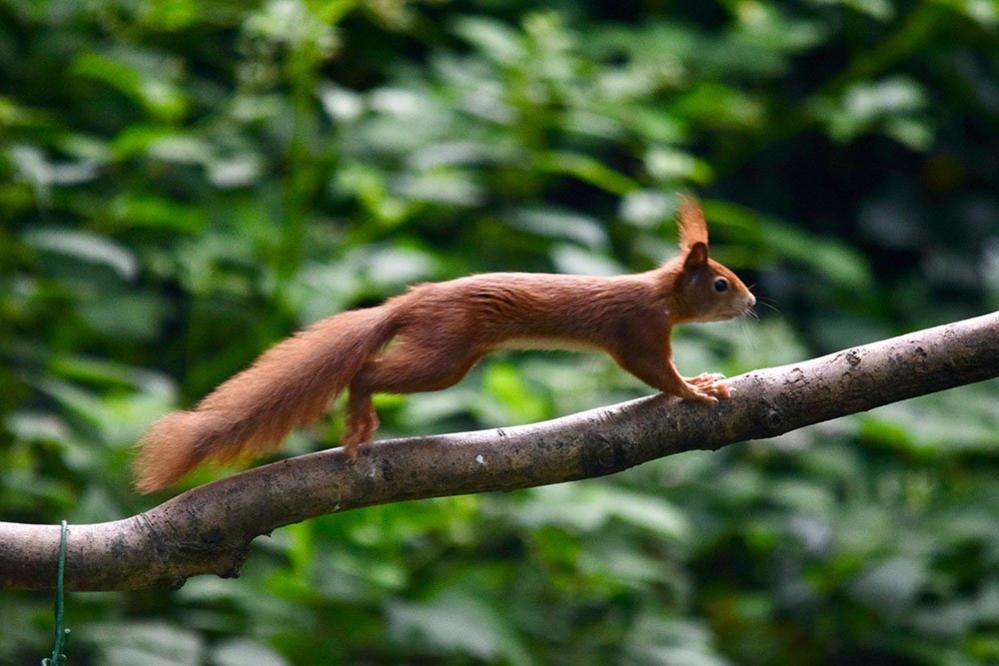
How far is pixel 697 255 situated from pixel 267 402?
0.69 m

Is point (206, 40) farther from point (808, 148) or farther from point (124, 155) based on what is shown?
point (808, 148)

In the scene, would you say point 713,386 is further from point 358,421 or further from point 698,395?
point 358,421

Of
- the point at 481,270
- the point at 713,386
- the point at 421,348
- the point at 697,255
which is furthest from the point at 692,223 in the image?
the point at 481,270

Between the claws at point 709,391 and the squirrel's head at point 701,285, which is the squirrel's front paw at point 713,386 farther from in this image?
the squirrel's head at point 701,285

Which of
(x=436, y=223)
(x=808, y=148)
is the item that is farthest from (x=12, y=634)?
(x=808, y=148)

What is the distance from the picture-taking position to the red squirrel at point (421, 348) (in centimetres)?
165

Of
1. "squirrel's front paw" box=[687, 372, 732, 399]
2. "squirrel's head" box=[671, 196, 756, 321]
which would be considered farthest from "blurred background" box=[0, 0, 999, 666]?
"squirrel's front paw" box=[687, 372, 732, 399]

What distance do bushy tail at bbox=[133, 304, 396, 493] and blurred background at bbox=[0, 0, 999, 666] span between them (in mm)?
1139

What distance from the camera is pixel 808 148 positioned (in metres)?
5.18

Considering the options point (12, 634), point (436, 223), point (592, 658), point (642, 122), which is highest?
point (642, 122)

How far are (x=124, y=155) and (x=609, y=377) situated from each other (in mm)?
1405

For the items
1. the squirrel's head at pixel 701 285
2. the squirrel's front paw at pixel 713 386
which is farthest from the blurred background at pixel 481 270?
the squirrel's front paw at pixel 713 386

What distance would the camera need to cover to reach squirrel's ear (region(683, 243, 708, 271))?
6.30 feet

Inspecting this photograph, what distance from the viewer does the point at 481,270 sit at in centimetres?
370
